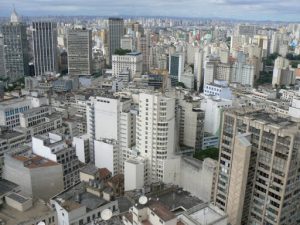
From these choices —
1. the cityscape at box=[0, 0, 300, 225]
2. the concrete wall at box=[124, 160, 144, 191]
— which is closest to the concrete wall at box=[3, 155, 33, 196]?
the cityscape at box=[0, 0, 300, 225]

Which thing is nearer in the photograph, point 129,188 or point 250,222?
point 250,222

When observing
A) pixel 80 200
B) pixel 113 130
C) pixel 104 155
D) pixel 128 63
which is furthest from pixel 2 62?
pixel 80 200

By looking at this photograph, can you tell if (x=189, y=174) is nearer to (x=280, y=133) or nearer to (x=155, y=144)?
(x=155, y=144)

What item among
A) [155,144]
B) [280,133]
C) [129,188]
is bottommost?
[129,188]

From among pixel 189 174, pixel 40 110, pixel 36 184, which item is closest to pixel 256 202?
pixel 189 174

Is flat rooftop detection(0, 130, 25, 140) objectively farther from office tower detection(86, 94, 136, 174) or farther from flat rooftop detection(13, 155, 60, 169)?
office tower detection(86, 94, 136, 174)

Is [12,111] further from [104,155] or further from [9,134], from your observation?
[104,155]
